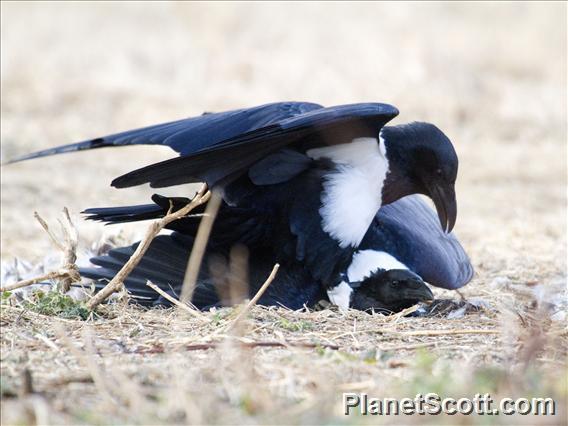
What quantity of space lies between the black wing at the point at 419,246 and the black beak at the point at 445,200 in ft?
0.91

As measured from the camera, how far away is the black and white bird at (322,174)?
4.70m

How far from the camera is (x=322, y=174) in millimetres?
4809

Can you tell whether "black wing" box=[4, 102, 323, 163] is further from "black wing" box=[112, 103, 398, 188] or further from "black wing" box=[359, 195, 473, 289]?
"black wing" box=[359, 195, 473, 289]

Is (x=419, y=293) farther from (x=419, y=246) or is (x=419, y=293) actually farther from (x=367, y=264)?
(x=419, y=246)

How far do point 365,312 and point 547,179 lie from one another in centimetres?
578

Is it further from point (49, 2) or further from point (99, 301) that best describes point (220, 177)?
point (49, 2)

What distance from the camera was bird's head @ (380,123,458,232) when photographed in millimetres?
4844

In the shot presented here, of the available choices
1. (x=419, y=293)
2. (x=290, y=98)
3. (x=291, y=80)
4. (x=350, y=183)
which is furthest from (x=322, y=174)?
(x=291, y=80)

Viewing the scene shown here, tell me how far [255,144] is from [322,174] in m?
0.44

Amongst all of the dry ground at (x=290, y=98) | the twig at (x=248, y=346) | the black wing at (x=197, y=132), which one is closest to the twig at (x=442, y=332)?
the dry ground at (x=290, y=98)

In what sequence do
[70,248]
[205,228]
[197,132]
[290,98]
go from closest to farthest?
[70,248], [205,228], [197,132], [290,98]

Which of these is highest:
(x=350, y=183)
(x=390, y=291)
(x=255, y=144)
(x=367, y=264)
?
(x=255, y=144)

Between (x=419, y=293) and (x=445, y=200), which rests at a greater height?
(x=445, y=200)

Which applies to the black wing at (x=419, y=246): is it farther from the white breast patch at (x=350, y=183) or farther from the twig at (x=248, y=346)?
the twig at (x=248, y=346)
